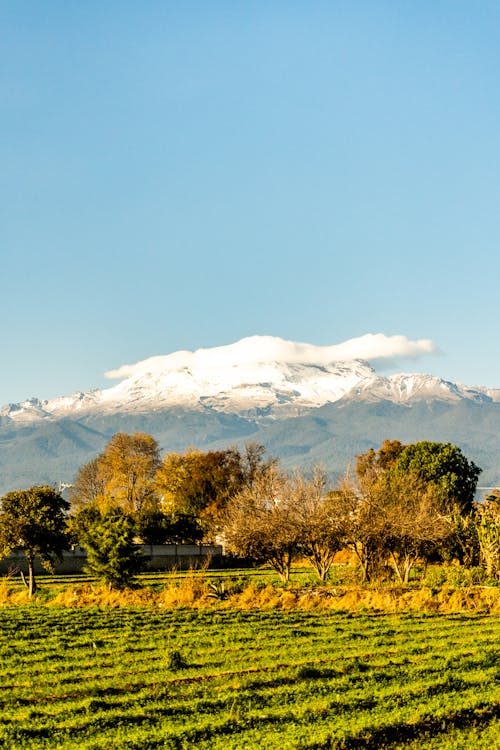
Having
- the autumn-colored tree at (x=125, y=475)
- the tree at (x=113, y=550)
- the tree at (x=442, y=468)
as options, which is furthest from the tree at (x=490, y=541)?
the autumn-colored tree at (x=125, y=475)

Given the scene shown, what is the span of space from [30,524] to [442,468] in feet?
159

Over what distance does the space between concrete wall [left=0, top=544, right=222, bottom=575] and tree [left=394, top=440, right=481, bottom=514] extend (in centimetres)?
2090

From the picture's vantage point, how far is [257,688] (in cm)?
1934

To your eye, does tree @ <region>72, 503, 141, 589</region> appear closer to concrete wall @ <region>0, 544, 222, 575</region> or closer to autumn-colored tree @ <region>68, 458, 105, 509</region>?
concrete wall @ <region>0, 544, 222, 575</region>

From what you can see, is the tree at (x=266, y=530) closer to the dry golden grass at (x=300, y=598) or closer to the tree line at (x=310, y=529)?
the tree line at (x=310, y=529)

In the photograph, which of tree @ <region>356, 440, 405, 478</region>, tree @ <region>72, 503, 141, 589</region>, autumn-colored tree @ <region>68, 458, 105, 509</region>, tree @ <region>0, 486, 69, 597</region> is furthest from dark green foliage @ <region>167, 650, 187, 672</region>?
autumn-colored tree @ <region>68, 458, 105, 509</region>

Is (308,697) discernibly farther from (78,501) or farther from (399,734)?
(78,501)

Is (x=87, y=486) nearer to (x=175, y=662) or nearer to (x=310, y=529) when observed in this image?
(x=310, y=529)

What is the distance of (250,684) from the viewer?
19.7 metres

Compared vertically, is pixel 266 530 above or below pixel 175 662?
above

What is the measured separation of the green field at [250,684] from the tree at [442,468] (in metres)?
50.2

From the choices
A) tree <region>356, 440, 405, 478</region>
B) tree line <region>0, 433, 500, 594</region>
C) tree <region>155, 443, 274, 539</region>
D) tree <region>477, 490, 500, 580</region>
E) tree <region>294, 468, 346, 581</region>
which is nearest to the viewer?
tree <region>477, 490, 500, 580</region>

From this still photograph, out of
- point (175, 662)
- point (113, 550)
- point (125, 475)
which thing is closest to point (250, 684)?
point (175, 662)

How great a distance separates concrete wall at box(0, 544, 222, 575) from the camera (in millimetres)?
66625
